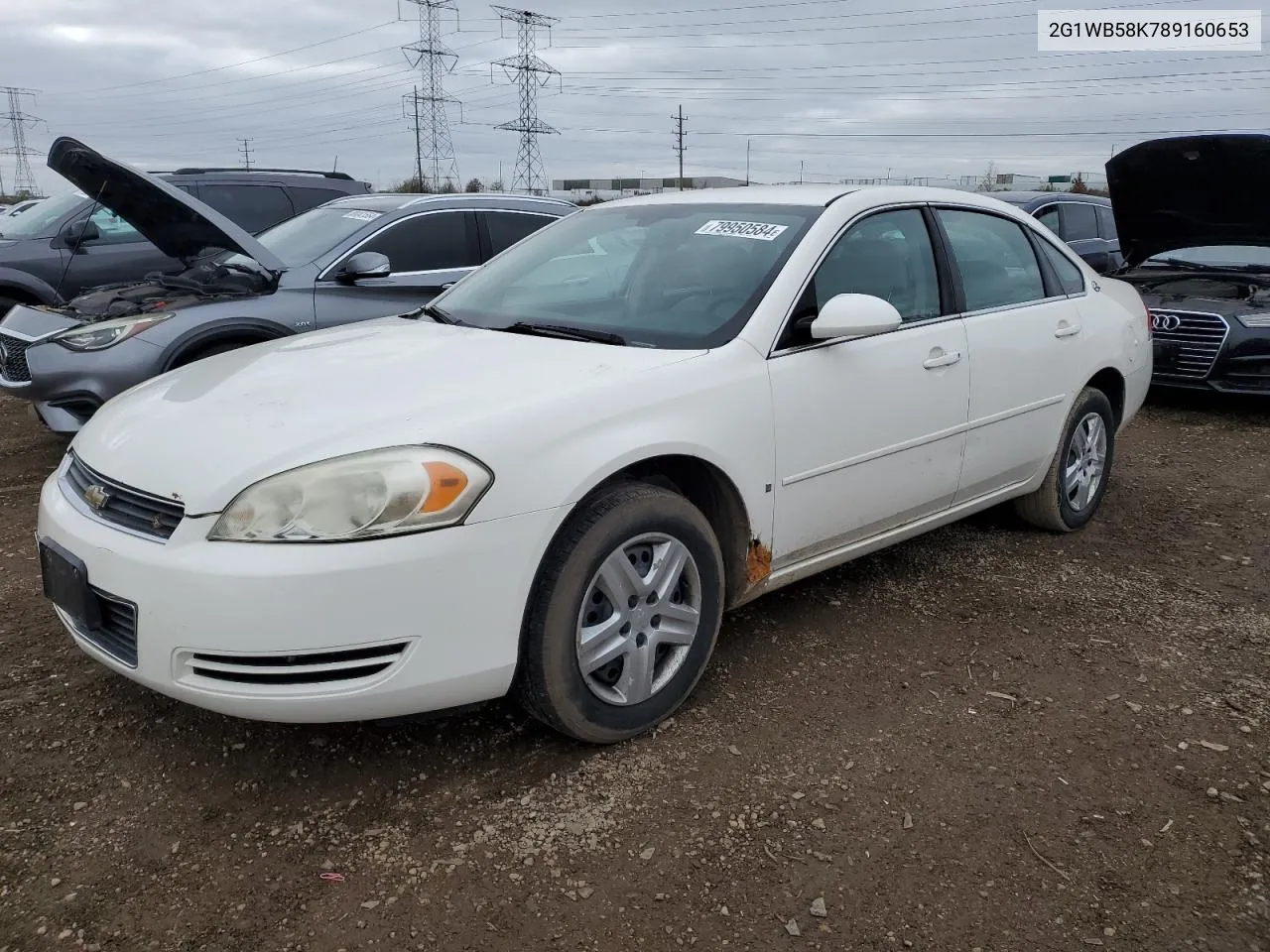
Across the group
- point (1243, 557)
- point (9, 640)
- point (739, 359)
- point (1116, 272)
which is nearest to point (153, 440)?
point (9, 640)

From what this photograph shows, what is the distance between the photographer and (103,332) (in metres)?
5.43

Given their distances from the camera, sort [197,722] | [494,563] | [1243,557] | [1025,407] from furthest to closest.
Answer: [1243,557] < [1025,407] < [197,722] < [494,563]

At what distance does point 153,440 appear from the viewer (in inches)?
108

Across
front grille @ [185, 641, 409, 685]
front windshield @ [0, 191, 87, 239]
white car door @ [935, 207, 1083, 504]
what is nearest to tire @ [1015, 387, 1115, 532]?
white car door @ [935, 207, 1083, 504]

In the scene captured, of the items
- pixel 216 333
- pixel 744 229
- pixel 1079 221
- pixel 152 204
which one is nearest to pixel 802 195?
pixel 744 229

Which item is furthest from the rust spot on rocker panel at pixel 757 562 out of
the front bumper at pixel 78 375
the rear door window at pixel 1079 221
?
the rear door window at pixel 1079 221

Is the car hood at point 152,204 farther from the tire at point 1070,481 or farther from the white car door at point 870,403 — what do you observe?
the tire at point 1070,481

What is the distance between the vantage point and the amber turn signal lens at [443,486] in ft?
7.99

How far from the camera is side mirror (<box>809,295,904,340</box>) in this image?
3.19 metres

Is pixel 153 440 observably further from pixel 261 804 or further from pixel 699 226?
pixel 699 226

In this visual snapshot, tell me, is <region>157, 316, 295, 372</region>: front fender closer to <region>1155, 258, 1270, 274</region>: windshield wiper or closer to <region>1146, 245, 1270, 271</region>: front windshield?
<region>1146, 245, 1270, 271</region>: front windshield

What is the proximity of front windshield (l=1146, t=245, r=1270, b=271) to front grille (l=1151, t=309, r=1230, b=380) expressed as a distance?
769mm

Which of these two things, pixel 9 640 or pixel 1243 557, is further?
pixel 1243 557

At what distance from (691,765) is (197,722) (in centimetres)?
147
